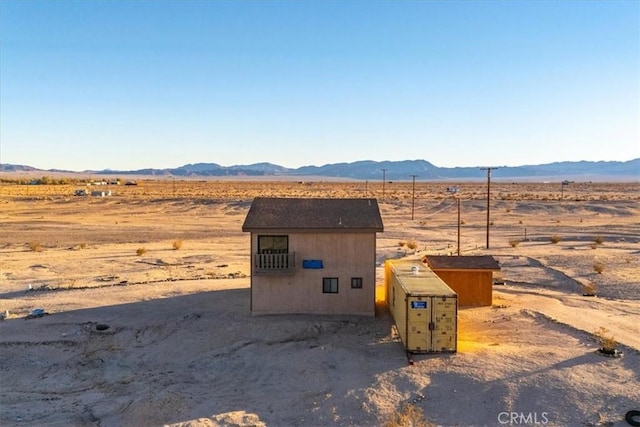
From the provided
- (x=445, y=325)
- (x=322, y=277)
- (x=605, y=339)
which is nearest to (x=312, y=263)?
(x=322, y=277)

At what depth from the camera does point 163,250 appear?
1708 inches

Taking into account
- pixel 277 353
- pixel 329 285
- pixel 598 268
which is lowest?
pixel 277 353

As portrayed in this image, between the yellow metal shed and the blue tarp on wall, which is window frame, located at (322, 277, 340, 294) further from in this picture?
the yellow metal shed

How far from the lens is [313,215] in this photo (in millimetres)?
24219

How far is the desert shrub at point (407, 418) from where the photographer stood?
13977 millimetres

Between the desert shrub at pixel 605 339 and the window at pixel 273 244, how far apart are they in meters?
11.6

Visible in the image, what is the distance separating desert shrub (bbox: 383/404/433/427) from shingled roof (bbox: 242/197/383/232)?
9392mm

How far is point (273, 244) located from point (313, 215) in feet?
6.88

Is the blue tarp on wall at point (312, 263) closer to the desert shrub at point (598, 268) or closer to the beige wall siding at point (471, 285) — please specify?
the beige wall siding at point (471, 285)

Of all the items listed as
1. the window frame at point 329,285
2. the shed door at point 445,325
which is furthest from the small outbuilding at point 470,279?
the shed door at point 445,325

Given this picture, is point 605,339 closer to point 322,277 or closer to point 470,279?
point 470,279

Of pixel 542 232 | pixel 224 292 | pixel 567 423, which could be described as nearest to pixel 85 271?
pixel 224 292

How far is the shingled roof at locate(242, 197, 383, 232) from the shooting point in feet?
76.1

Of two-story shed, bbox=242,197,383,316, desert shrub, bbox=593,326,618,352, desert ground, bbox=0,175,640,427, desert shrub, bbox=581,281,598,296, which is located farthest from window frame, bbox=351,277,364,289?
desert shrub, bbox=581,281,598,296
